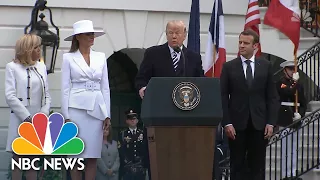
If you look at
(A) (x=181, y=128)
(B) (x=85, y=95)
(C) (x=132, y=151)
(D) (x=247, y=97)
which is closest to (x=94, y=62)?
(B) (x=85, y=95)

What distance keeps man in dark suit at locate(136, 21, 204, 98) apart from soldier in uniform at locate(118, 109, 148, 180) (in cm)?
366

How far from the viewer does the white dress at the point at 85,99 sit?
10570mm

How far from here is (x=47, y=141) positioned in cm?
1065

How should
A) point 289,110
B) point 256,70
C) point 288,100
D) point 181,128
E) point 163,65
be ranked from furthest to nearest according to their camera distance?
point 288,100, point 289,110, point 256,70, point 163,65, point 181,128

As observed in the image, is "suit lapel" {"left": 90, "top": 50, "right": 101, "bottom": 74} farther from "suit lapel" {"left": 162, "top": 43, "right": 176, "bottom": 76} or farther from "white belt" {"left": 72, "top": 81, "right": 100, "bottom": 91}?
"suit lapel" {"left": 162, "top": 43, "right": 176, "bottom": 76}

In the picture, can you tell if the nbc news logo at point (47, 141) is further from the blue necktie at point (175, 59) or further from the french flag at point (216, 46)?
the french flag at point (216, 46)

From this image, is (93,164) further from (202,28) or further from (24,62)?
(202,28)

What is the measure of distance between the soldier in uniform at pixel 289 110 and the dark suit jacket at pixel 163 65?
490cm

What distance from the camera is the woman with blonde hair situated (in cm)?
1054

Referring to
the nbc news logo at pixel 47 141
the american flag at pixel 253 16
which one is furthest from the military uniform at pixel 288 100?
the nbc news logo at pixel 47 141

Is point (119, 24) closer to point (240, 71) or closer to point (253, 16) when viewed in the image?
point (253, 16)

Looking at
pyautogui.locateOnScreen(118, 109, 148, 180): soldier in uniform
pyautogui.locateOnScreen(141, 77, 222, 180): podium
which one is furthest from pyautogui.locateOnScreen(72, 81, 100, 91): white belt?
pyautogui.locateOnScreen(118, 109, 148, 180): soldier in uniform

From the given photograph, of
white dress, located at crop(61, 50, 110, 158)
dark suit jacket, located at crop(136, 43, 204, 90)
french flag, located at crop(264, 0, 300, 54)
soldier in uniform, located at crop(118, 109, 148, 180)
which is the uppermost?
french flag, located at crop(264, 0, 300, 54)

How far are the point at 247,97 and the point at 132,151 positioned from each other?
14.4 feet
